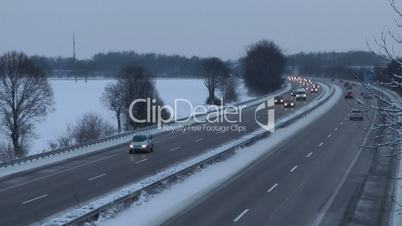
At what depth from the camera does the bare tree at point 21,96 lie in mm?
55375

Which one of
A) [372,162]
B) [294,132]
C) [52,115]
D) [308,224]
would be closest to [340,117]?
[294,132]

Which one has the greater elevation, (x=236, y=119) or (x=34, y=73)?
(x=34, y=73)

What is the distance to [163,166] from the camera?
31.7 metres

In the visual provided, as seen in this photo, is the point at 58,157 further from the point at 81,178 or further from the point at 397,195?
the point at 397,195

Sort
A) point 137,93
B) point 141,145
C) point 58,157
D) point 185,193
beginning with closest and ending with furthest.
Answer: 1. point 185,193
2. point 58,157
3. point 141,145
4. point 137,93

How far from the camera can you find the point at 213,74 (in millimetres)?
108750

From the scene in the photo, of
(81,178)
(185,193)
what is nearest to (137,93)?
(81,178)

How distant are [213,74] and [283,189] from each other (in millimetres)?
84762

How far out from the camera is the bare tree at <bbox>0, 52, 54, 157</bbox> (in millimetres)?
55375

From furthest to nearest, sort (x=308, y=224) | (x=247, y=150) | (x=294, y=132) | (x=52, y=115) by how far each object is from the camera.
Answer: (x=52, y=115), (x=294, y=132), (x=247, y=150), (x=308, y=224)

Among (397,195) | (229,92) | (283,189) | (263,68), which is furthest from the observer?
(263,68)

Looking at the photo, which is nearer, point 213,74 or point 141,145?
point 141,145

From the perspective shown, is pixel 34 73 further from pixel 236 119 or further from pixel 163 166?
pixel 163 166

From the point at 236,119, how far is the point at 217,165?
104 feet
